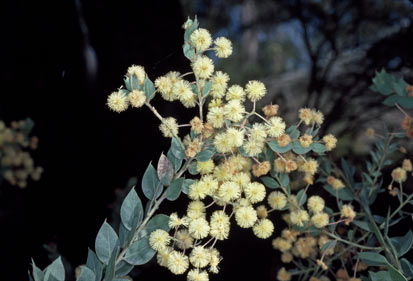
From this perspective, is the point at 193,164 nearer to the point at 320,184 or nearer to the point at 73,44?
the point at 320,184

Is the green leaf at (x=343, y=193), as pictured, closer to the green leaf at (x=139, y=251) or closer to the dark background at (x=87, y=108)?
the dark background at (x=87, y=108)

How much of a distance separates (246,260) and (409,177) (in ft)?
1.09

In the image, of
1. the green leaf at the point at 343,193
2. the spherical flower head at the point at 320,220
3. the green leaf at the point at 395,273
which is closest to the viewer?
the green leaf at the point at 395,273

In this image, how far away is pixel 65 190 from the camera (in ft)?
2.58

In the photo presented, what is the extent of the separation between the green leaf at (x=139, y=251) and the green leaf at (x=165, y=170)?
0.20 feet

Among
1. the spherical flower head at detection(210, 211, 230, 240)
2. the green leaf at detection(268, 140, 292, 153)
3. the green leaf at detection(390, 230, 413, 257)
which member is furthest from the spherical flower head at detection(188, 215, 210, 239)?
the green leaf at detection(390, 230, 413, 257)

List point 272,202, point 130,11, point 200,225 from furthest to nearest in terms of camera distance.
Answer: point 130,11
point 272,202
point 200,225

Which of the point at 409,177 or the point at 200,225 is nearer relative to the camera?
the point at 200,225

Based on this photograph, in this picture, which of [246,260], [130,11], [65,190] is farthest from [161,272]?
[130,11]

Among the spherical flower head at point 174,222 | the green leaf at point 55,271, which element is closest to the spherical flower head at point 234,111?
the spherical flower head at point 174,222

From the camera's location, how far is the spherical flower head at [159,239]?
0.35 meters

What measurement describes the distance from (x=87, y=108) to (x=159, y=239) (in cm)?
48

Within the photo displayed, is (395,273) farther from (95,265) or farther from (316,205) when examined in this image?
(95,265)

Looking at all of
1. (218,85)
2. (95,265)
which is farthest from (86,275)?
(218,85)
